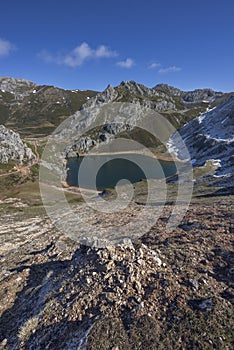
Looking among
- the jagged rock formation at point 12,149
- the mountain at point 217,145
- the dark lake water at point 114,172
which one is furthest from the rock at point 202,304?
the jagged rock formation at point 12,149

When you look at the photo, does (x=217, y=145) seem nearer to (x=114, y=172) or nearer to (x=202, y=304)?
(x=114, y=172)

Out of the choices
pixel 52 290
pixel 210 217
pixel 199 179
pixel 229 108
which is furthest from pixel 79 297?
pixel 229 108

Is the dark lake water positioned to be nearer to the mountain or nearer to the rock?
the mountain

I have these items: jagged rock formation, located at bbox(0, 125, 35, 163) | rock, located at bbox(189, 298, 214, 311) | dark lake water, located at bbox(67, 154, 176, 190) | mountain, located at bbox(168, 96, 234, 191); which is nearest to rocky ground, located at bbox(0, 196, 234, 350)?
rock, located at bbox(189, 298, 214, 311)

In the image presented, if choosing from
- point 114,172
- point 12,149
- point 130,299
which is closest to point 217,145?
point 114,172

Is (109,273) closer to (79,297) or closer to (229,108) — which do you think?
(79,297)

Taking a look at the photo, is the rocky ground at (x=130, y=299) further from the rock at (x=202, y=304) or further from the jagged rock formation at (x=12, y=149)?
the jagged rock formation at (x=12, y=149)
